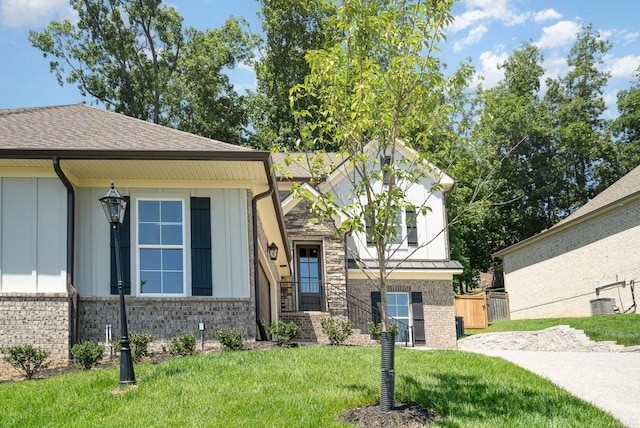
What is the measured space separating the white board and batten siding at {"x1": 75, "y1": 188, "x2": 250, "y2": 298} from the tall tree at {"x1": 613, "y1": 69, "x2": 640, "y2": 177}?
98.4 feet

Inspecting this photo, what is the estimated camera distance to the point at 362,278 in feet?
76.5

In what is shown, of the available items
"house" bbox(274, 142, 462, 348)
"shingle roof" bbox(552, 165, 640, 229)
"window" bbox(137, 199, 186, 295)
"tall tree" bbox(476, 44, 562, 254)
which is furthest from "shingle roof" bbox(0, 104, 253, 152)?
"tall tree" bbox(476, 44, 562, 254)

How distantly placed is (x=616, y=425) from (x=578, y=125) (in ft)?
108

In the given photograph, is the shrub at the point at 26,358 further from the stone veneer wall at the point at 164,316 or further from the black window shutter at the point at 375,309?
the black window shutter at the point at 375,309

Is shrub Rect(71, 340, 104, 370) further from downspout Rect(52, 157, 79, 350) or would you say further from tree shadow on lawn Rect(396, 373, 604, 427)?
tree shadow on lawn Rect(396, 373, 604, 427)

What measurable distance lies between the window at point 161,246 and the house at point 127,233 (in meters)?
0.02

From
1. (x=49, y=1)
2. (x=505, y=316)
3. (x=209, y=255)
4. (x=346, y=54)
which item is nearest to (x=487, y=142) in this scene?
(x=505, y=316)

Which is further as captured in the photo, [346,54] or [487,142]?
[487,142]

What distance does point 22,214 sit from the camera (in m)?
12.1

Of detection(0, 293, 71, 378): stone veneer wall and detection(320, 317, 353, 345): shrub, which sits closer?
detection(0, 293, 71, 378): stone veneer wall

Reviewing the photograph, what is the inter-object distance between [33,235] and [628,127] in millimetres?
33800

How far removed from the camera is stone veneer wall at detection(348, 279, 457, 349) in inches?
911

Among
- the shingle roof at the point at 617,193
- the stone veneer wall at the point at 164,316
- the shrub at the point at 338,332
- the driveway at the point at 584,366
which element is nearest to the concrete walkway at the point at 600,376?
the driveway at the point at 584,366

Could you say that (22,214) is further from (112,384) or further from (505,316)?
(505,316)
